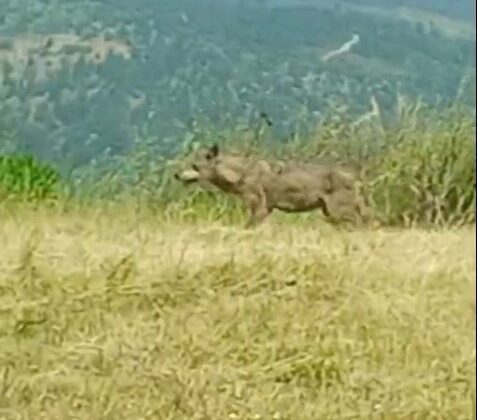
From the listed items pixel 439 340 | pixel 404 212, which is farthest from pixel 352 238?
pixel 439 340

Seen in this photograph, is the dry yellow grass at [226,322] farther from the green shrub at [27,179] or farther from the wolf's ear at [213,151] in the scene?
the wolf's ear at [213,151]

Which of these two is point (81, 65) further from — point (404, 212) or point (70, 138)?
point (404, 212)

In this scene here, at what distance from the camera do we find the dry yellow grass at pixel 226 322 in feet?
8.23

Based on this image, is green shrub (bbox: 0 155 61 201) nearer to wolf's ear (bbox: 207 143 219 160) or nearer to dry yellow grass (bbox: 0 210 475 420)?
dry yellow grass (bbox: 0 210 475 420)

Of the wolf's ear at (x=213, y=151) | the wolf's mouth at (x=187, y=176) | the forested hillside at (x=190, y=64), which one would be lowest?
the wolf's mouth at (x=187, y=176)

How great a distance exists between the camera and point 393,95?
2936 mm

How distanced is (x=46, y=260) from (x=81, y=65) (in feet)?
1.26

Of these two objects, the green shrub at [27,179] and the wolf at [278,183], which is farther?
the wolf at [278,183]

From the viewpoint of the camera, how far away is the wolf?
305 centimetres

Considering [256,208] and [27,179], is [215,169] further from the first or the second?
[27,179]

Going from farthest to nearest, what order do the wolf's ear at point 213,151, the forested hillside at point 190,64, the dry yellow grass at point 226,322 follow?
the wolf's ear at point 213,151 → the forested hillside at point 190,64 → the dry yellow grass at point 226,322

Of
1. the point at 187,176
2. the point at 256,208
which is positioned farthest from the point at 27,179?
the point at 256,208

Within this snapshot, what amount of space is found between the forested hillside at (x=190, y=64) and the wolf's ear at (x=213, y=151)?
69mm

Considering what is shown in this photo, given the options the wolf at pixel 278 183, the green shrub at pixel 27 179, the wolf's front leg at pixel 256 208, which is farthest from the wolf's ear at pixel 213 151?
the green shrub at pixel 27 179
